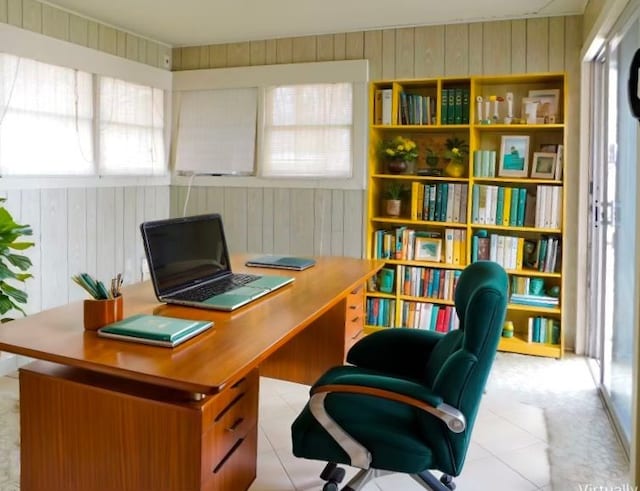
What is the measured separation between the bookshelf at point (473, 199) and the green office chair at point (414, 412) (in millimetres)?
2143

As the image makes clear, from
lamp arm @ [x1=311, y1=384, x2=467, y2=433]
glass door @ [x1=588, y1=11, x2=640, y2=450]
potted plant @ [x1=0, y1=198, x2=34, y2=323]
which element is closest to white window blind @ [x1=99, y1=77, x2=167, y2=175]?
potted plant @ [x1=0, y1=198, x2=34, y2=323]

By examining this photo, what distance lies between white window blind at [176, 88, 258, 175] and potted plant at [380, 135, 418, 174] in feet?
3.75

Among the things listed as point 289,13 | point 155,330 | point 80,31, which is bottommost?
point 155,330

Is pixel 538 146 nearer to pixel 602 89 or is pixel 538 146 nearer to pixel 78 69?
pixel 602 89

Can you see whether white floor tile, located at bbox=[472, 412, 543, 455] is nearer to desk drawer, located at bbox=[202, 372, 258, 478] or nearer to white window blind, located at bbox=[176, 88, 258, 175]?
desk drawer, located at bbox=[202, 372, 258, 478]

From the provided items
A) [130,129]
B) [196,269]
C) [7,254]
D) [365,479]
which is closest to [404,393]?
[365,479]

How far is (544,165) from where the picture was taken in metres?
3.81

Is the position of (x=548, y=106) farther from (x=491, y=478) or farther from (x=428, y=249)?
(x=491, y=478)

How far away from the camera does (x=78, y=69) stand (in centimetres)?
383

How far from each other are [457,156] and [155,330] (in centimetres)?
292

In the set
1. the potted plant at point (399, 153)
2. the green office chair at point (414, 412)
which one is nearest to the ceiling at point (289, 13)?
the potted plant at point (399, 153)

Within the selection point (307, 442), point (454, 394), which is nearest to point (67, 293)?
point (307, 442)

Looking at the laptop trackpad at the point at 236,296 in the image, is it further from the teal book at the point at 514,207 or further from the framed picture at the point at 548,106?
the framed picture at the point at 548,106

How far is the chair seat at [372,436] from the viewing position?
1.66 m
